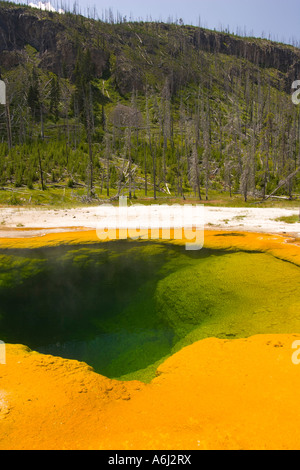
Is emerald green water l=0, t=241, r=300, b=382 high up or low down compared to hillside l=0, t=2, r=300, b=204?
down

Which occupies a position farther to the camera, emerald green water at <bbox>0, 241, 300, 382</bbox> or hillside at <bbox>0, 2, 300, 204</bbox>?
hillside at <bbox>0, 2, 300, 204</bbox>

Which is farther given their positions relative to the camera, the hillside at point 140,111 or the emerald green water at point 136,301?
the hillside at point 140,111

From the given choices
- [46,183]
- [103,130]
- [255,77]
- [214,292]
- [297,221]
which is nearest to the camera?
[214,292]

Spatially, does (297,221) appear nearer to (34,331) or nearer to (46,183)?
(34,331)

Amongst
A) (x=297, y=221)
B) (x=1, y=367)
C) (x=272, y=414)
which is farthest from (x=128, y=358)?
(x=297, y=221)
